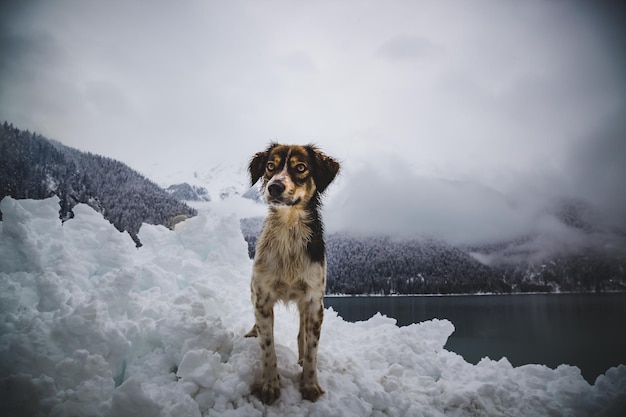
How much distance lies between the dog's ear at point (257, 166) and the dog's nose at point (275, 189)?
101cm

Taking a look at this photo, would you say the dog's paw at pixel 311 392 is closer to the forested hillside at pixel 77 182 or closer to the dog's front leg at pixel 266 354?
the dog's front leg at pixel 266 354

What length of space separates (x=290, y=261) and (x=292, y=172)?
45.5 inches

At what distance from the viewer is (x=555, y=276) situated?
17950 cm

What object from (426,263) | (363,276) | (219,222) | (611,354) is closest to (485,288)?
(426,263)

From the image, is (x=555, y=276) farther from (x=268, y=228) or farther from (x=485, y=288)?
(x=268, y=228)

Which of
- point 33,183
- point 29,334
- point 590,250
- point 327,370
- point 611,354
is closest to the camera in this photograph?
point 29,334

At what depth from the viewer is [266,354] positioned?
12.8ft

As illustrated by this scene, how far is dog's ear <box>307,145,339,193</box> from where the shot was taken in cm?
446

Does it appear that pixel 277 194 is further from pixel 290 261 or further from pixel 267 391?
pixel 267 391

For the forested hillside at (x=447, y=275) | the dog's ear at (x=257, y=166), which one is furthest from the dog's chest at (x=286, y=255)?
the forested hillside at (x=447, y=275)

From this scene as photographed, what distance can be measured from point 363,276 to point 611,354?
114 meters

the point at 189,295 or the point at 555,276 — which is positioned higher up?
the point at 189,295

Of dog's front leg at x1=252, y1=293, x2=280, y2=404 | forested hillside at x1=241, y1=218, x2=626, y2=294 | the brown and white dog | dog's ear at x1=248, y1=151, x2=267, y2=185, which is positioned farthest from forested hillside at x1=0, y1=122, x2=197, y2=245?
forested hillside at x1=241, y1=218, x2=626, y2=294

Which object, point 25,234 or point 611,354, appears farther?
point 611,354
